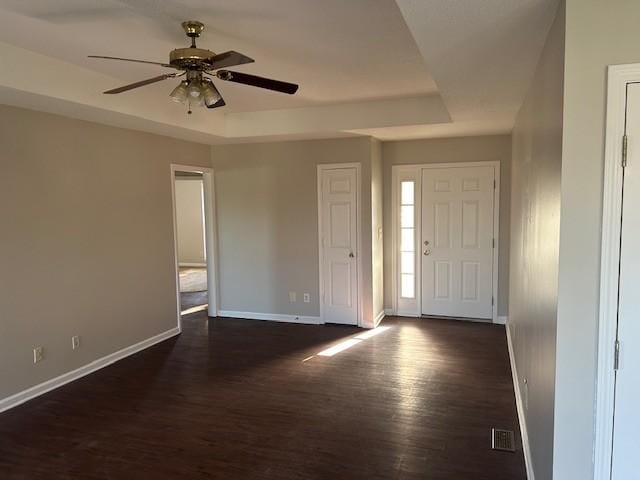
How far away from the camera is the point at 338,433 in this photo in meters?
3.19

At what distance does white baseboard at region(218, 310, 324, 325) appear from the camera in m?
6.03

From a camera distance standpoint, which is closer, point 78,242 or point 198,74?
point 198,74

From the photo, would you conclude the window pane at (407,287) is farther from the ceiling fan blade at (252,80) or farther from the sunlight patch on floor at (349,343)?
the ceiling fan blade at (252,80)

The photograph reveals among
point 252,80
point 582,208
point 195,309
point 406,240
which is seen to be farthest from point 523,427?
point 195,309

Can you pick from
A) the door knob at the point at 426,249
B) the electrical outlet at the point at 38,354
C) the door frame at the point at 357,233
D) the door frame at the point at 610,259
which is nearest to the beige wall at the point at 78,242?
the electrical outlet at the point at 38,354

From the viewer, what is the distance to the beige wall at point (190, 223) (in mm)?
11242

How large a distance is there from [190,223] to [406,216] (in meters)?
6.76

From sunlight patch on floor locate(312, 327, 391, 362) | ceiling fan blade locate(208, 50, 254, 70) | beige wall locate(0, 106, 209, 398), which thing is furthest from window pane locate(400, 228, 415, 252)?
ceiling fan blade locate(208, 50, 254, 70)

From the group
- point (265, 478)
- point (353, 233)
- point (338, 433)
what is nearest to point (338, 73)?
point (353, 233)

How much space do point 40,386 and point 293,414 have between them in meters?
2.19

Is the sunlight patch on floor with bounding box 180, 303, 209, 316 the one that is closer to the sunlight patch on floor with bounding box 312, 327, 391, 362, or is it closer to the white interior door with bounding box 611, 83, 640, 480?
the sunlight patch on floor with bounding box 312, 327, 391, 362

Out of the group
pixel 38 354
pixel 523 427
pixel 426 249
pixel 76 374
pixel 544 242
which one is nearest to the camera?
pixel 544 242

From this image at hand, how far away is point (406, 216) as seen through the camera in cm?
612

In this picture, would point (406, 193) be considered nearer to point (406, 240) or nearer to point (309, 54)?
point (406, 240)
